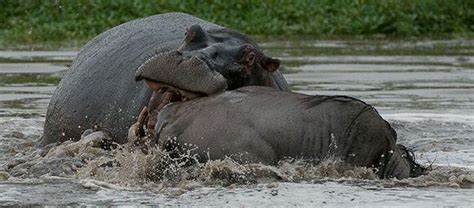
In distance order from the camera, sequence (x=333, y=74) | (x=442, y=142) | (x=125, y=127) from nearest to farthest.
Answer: (x=125, y=127) < (x=442, y=142) < (x=333, y=74)

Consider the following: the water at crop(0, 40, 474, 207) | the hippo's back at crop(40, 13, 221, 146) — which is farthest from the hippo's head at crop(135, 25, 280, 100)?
the hippo's back at crop(40, 13, 221, 146)

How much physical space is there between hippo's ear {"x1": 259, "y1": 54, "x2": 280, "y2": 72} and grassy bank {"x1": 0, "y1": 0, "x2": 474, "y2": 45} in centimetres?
1284

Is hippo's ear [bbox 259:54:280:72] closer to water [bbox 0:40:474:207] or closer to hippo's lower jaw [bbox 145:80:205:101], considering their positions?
hippo's lower jaw [bbox 145:80:205:101]

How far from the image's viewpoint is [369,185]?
5645mm

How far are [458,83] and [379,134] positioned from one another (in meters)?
6.68

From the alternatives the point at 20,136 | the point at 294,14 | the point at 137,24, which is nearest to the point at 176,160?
the point at 137,24

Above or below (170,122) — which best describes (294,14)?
below

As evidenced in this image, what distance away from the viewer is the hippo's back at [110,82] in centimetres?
704

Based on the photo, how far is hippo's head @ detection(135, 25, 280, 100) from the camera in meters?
5.82

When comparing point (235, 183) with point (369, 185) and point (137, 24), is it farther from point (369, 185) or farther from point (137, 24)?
point (137, 24)

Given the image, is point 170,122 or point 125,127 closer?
point 170,122

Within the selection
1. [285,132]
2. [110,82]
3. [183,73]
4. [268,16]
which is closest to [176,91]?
[183,73]

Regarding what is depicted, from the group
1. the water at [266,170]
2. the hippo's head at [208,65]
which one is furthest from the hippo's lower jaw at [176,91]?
the water at [266,170]

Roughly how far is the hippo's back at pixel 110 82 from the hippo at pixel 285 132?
1072 millimetres
